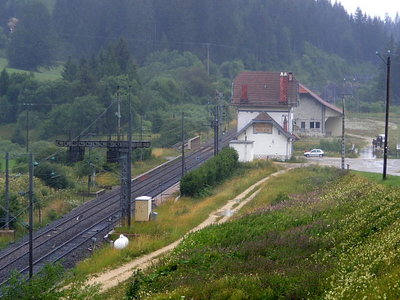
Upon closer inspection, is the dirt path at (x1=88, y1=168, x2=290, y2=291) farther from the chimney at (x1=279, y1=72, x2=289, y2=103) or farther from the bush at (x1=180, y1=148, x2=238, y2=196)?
the chimney at (x1=279, y1=72, x2=289, y2=103)

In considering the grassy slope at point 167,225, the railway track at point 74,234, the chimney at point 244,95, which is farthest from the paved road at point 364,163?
the railway track at point 74,234

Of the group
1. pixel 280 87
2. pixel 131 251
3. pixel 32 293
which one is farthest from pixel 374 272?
pixel 280 87

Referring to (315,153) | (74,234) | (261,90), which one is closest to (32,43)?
(261,90)

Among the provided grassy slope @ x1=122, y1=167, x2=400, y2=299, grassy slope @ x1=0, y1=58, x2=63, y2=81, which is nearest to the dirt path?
grassy slope @ x1=122, y1=167, x2=400, y2=299

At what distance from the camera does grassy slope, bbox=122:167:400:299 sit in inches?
555

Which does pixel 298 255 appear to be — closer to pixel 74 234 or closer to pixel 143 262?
pixel 143 262

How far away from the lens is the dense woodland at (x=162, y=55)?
73.1 m

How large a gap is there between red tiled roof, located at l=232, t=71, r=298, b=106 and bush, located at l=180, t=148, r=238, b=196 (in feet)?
38.4

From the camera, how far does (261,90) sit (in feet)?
194

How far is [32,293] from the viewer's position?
17703 mm

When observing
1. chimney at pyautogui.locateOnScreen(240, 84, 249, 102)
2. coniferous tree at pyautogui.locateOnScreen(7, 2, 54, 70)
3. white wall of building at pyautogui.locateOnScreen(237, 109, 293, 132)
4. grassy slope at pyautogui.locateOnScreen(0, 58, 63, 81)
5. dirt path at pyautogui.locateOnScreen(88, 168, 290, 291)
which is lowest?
dirt path at pyautogui.locateOnScreen(88, 168, 290, 291)

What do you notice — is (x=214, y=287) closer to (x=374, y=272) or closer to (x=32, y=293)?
(x=374, y=272)

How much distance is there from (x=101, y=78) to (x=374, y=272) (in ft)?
212

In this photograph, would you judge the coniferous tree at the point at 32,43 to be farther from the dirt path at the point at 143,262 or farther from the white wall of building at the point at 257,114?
the dirt path at the point at 143,262
